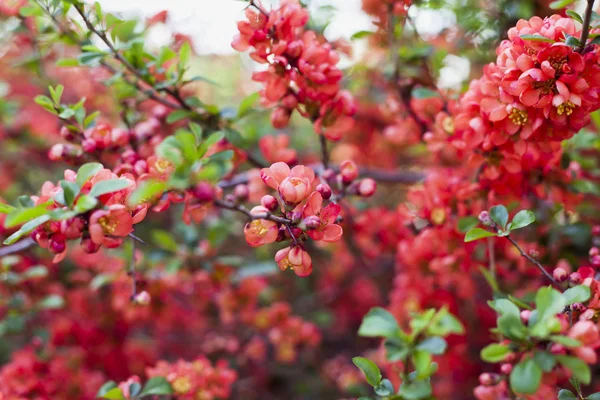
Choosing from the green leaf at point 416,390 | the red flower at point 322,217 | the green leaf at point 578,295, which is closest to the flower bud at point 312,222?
the red flower at point 322,217

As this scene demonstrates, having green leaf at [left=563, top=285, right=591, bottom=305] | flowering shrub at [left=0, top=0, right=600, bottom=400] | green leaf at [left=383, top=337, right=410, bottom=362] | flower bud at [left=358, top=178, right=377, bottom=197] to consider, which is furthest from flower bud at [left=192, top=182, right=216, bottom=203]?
green leaf at [left=563, top=285, right=591, bottom=305]

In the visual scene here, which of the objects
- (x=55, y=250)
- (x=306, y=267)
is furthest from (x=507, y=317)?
(x=55, y=250)

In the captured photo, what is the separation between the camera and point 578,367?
603 mm

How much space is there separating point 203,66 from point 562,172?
2.39m

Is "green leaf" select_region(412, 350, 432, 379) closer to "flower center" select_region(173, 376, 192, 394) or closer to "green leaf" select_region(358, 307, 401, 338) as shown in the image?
"green leaf" select_region(358, 307, 401, 338)

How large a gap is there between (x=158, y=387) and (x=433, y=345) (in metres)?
0.65

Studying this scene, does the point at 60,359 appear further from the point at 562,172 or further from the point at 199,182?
the point at 562,172

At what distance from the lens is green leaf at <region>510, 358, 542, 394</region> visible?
0.61 m

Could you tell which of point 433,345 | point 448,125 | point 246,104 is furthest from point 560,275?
point 246,104

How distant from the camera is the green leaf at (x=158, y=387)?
40.0 inches

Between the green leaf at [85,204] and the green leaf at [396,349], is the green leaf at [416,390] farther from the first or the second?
the green leaf at [85,204]

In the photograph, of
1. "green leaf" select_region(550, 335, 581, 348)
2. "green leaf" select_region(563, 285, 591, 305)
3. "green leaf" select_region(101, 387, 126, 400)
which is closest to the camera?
"green leaf" select_region(550, 335, 581, 348)

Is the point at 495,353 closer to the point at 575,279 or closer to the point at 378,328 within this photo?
the point at 378,328

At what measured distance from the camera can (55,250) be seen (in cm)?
82
